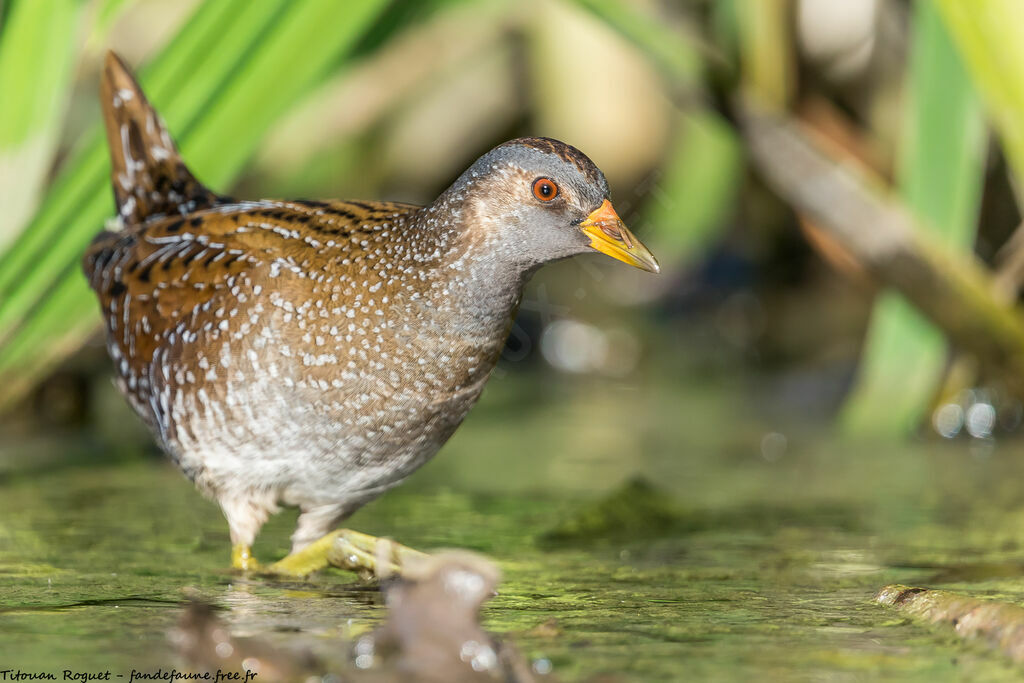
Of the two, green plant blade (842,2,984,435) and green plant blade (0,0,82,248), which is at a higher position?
green plant blade (842,2,984,435)

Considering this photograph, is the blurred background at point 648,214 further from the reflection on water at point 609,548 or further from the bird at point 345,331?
the bird at point 345,331

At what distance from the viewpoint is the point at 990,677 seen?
2.43 metres

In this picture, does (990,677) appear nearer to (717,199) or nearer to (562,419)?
(562,419)

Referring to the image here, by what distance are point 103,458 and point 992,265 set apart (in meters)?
3.54

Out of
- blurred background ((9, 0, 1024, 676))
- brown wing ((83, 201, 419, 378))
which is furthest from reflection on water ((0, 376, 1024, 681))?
brown wing ((83, 201, 419, 378))

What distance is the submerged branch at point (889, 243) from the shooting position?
483cm

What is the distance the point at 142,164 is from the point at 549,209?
144cm

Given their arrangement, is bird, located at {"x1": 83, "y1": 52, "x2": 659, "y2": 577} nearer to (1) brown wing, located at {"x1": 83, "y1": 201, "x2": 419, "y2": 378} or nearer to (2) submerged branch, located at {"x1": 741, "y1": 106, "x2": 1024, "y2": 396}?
(1) brown wing, located at {"x1": 83, "y1": 201, "x2": 419, "y2": 378}

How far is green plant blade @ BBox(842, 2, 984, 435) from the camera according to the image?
4.89 meters

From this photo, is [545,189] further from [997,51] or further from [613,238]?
[997,51]

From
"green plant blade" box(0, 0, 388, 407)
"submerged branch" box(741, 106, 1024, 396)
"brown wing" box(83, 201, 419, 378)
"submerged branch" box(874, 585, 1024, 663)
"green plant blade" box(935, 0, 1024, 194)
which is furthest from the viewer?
"submerged branch" box(741, 106, 1024, 396)

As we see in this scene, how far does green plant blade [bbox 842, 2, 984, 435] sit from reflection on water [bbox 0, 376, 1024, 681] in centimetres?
23

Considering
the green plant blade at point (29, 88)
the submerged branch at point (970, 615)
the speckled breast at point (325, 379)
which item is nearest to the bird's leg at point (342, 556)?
the speckled breast at point (325, 379)

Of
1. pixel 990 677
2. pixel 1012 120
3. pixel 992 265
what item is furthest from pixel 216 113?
pixel 992 265
